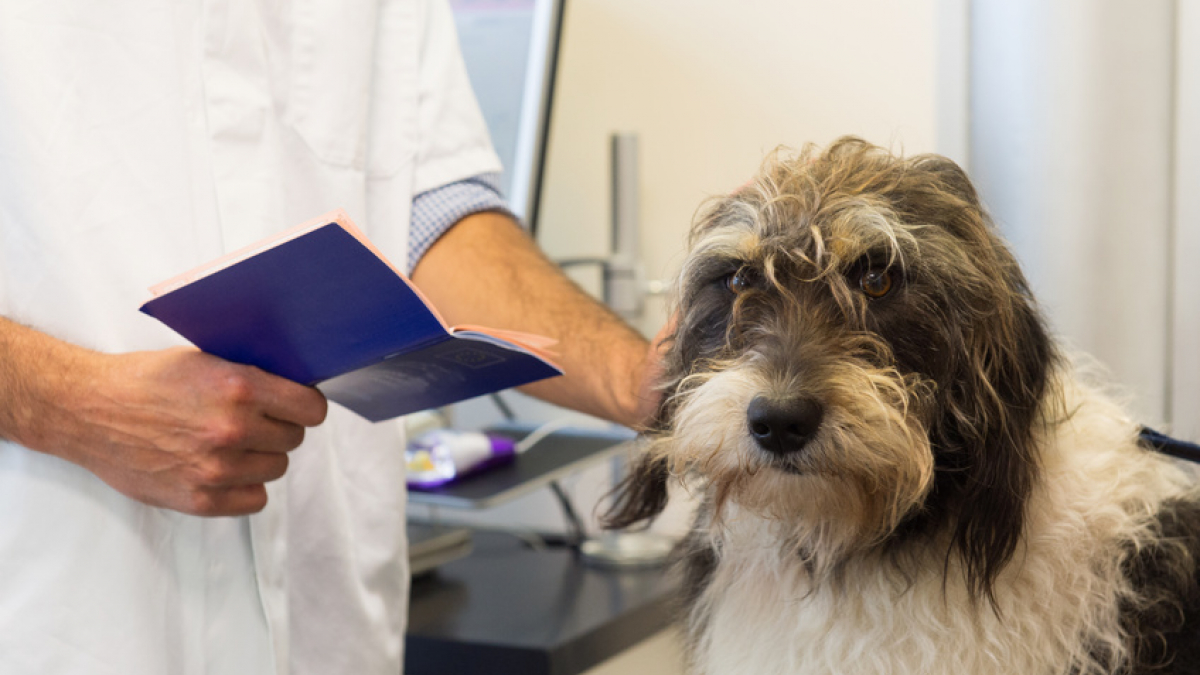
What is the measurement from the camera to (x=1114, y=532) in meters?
0.98

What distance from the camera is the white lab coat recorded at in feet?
3.46

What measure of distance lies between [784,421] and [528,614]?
930mm

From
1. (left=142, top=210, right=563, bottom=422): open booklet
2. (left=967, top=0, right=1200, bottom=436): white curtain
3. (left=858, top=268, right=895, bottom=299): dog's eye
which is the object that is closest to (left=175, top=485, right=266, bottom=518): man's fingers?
(left=142, top=210, right=563, bottom=422): open booklet

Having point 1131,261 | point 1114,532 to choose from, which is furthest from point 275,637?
point 1131,261

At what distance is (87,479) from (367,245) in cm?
46

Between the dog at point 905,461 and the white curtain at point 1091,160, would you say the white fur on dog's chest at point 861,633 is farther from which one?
the white curtain at point 1091,160

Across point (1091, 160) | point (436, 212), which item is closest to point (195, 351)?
point (436, 212)

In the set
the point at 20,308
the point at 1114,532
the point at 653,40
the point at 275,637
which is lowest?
Answer: the point at 275,637

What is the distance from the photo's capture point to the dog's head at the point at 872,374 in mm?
896

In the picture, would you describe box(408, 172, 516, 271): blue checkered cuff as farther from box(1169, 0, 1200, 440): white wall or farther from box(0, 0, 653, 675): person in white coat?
box(1169, 0, 1200, 440): white wall

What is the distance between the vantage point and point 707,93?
2561mm

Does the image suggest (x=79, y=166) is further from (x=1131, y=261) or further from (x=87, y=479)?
(x=1131, y=261)

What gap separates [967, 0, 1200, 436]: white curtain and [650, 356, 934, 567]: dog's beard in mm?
680

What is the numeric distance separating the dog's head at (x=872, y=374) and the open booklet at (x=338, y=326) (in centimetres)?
20
